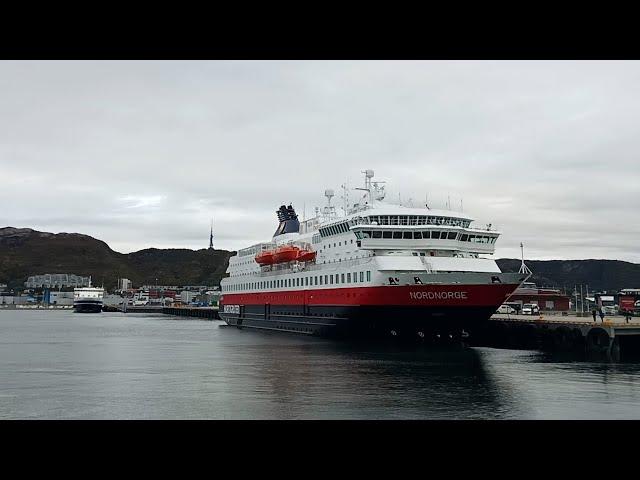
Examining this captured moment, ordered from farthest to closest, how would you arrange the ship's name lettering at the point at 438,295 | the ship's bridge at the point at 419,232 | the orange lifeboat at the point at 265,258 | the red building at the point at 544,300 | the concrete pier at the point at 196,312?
the concrete pier at the point at 196,312 < the red building at the point at 544,300 < the orange lifeboat at the point at 265,258 < the ship's bridge at the point at 419,232 < the ship's name lettering at the point at 438,295

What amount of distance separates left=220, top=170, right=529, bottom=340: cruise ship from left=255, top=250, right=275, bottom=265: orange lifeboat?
8.52m

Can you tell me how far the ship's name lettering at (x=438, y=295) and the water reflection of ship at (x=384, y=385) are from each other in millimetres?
3574

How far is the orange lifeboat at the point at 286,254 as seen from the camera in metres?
56.9

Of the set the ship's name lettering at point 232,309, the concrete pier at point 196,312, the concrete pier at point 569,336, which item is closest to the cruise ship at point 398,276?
the concrete pier at point 569,336

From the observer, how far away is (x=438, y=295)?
3994cm

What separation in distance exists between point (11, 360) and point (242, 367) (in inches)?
626

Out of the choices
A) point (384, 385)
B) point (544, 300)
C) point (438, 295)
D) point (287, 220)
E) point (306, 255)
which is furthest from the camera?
point (544, 300)

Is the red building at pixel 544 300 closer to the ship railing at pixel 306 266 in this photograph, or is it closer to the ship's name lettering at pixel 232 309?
the ship's name lettering at pixel 232 309

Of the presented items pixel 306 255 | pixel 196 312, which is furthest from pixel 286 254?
pixel 196 312

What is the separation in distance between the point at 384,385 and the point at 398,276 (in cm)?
1520

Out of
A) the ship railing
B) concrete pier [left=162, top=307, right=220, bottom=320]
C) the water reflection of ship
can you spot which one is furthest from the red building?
concrete pier [left=162, top=307, right=220, bottom=320]

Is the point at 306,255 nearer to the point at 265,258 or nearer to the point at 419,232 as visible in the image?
the point at 265,258
